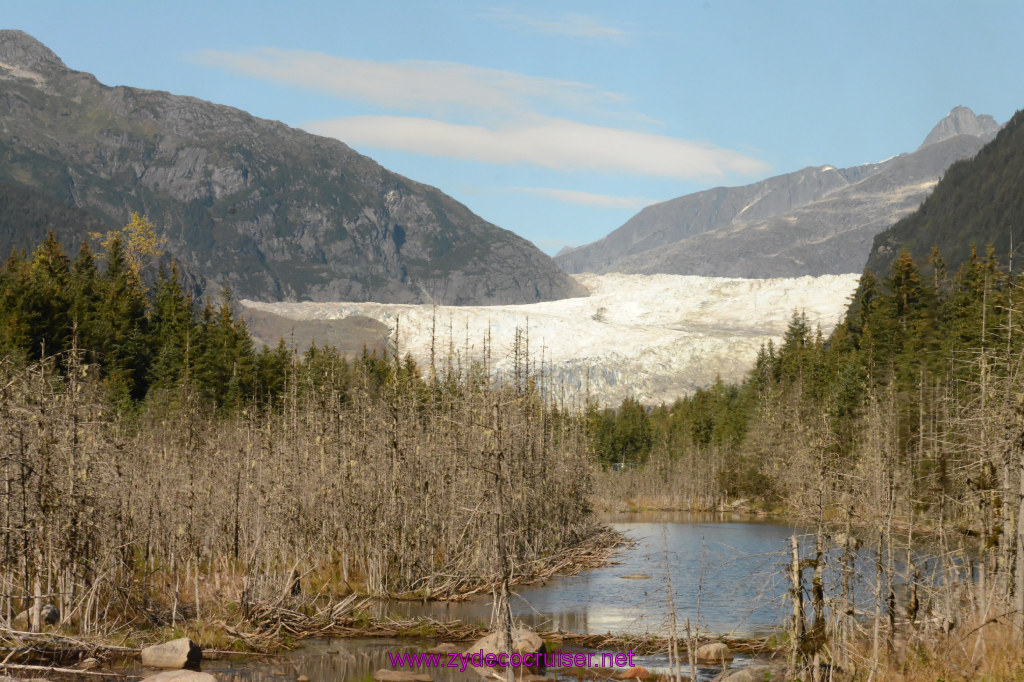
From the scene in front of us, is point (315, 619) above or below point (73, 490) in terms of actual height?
below

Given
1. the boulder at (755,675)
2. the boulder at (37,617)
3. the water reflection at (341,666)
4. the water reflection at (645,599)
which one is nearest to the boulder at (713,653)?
the water reflection at (341,666)

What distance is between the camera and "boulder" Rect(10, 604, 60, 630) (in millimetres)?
24078

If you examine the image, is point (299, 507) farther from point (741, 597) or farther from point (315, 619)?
point (741, 597)

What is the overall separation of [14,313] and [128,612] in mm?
56040

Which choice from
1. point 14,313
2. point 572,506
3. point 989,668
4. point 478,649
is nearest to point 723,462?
point 572,506

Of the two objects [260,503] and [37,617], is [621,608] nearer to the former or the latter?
[260,503]

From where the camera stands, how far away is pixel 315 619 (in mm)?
30469

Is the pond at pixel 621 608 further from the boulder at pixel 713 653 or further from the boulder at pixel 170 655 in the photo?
the boulder at pixel 170 655

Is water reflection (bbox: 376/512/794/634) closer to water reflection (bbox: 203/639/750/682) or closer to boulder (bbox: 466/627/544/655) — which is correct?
boulder (bbox: 466/627/544/655)

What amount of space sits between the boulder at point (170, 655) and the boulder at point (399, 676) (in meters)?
4.71

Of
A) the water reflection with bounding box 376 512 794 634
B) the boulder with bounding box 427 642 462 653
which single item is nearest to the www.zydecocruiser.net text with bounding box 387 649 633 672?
the boulder with bounding box 427 642 462 653

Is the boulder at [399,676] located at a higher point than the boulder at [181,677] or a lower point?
lower

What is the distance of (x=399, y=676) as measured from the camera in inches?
995

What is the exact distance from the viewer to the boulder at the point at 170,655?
81.8 feet
